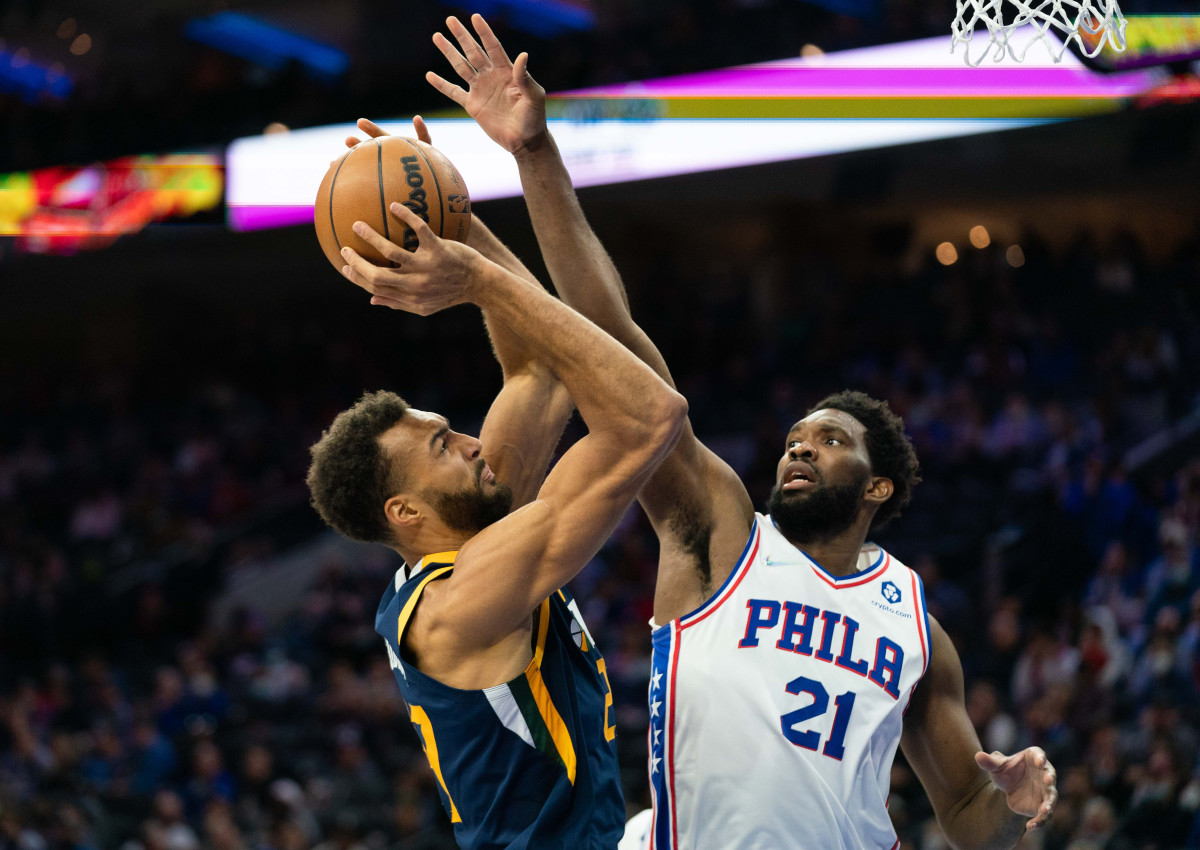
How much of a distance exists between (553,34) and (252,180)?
420cm

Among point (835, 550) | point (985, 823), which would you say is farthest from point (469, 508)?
point (985, 823)

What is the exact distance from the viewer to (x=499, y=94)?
3139mm

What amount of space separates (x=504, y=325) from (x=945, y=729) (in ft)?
5.49

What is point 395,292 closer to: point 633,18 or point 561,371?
point 561,371

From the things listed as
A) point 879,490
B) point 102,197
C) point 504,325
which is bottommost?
point 879,490

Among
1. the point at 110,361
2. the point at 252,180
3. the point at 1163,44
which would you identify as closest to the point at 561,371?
the point at 1163,44

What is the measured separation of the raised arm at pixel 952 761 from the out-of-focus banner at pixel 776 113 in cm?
824

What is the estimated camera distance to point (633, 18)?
15266 mm

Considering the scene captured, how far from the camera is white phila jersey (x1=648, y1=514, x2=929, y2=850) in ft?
10.4

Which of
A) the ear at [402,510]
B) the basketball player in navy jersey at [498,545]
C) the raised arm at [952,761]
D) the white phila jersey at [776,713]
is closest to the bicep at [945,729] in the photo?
the raised arm at [952,761]

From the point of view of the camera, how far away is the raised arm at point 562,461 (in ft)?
8.84

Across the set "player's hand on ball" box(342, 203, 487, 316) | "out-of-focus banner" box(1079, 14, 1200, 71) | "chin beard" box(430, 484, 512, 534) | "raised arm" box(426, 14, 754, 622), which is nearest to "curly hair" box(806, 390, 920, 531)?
"raised arm" box(426, 14, 754, 622)

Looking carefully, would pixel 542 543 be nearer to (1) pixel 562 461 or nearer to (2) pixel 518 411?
(1) pixel 562 461

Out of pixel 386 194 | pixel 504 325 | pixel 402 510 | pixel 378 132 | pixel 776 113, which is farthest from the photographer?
pixel 776 113
